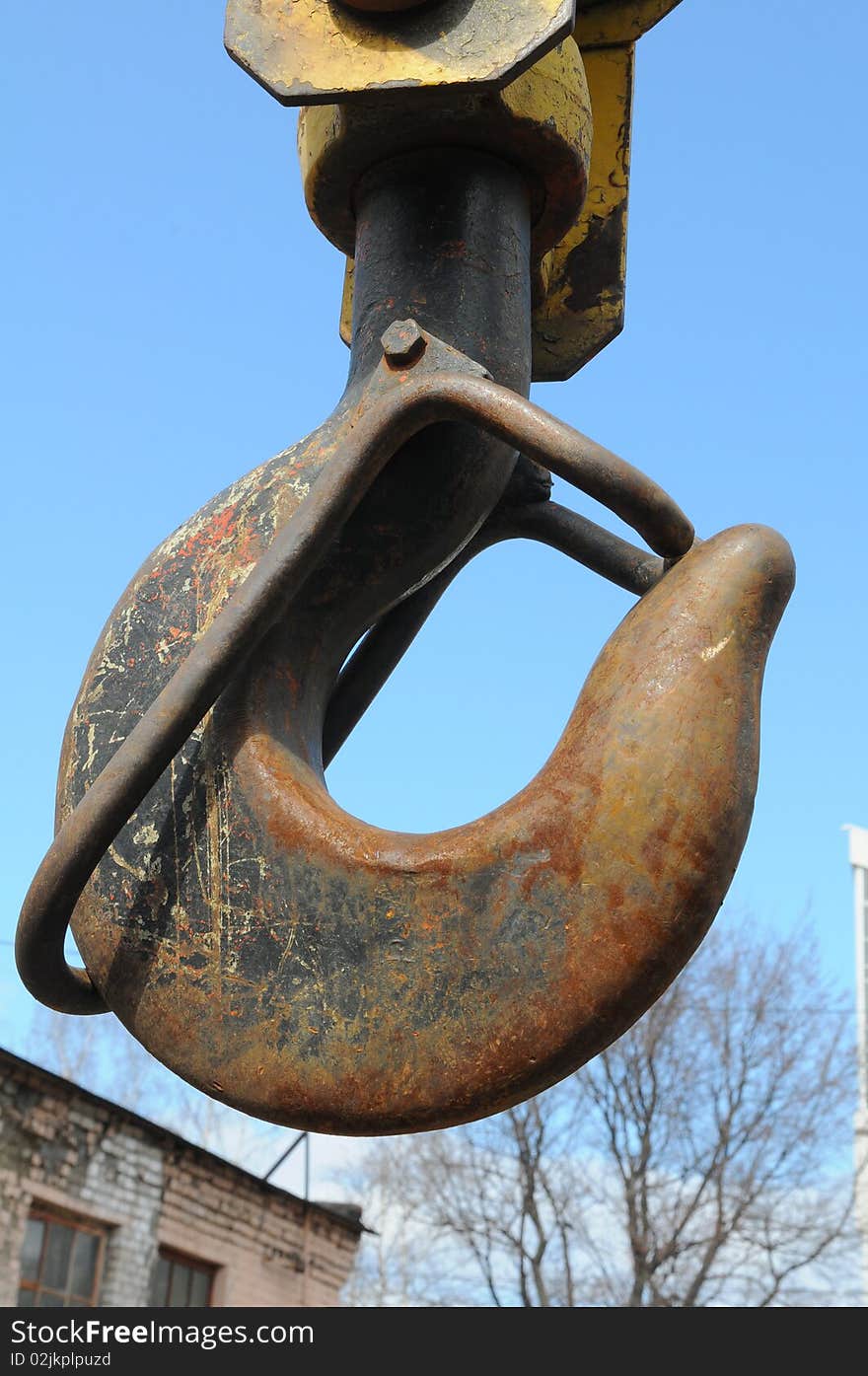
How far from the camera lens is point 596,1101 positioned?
19.4 metres

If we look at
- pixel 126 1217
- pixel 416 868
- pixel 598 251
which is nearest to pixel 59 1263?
pixel 126 1217

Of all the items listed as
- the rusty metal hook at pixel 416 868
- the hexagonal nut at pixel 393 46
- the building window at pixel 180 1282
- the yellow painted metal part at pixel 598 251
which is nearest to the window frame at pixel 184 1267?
the building window at pixel 180 1282

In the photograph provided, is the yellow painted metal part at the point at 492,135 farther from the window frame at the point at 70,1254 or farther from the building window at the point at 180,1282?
the building window at the point at 180,1282

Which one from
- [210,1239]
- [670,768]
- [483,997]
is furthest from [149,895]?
[210,1239]

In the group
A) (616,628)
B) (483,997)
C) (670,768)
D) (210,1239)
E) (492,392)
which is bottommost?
(483,997)

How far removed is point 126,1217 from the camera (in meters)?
11.2

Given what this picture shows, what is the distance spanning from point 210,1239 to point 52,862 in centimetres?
1138

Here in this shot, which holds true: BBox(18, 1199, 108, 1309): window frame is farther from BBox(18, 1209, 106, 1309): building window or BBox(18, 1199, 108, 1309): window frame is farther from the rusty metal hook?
the rusty metal hook

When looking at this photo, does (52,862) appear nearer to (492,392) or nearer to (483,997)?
(483,997)

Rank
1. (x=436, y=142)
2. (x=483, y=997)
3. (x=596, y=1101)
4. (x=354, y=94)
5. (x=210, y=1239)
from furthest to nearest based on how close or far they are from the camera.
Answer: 1. (x=596, y=1101)
2. (x=210, y=1239)
3. (x=436, y=142)
4. (x=354, y=94)
5. (x=483, y=997)

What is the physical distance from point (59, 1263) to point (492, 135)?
33.4 ft

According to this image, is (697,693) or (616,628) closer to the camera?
(697,693)

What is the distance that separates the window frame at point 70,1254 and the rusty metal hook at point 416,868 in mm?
9431

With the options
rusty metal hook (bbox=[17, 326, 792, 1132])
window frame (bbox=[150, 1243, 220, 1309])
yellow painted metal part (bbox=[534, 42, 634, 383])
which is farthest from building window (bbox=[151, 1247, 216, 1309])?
rusty metal hook (bbox=[17, 326, 792, 1132])
